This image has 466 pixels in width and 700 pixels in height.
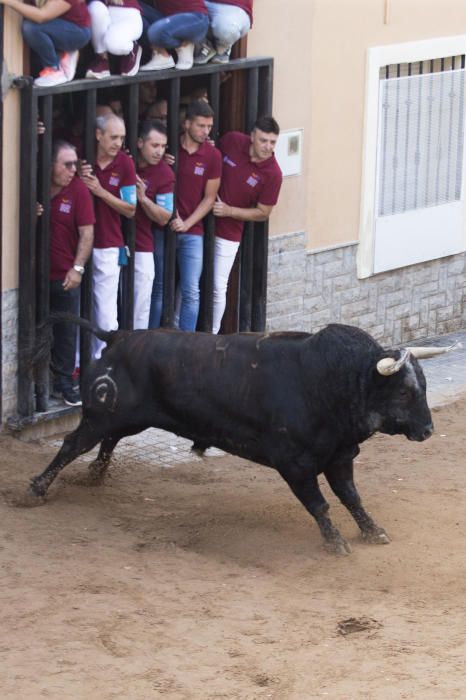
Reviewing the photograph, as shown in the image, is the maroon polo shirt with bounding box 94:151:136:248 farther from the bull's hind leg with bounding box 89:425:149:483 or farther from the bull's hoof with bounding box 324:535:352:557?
Result: the bull's hoof with bounding box 324:535:352:557

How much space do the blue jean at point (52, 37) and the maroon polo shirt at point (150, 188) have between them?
1.27m

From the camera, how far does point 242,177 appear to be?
1191 cm

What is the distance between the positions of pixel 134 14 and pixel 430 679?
18.6 ft

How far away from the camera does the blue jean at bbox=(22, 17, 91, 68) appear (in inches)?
400

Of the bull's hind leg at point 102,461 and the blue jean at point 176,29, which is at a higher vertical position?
the blue jean at point 176,29

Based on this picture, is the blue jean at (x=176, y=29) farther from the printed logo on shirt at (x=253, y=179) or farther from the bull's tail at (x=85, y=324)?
the bull's tail at (x=85, y=324)

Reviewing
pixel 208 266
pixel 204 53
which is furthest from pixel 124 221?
pixel 204 53

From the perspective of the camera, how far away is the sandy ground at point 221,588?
712 centimetres

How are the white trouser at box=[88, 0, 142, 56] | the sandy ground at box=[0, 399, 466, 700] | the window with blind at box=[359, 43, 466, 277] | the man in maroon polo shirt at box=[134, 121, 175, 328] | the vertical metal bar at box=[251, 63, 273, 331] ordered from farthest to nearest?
the window with blind at box=[359, 43, 466, 277] → the vertical metal bar at box=[251, 63, 273, 331] → the man in maroon polo shirt at box=[134, 121, 175, 328] → the white trouser at box=[88, 0, 142, 56] → the sandy ground at box=[0, 399, 466, 700]

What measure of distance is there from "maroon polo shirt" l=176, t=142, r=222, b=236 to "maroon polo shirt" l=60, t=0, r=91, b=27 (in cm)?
160

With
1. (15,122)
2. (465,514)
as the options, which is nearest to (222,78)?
(15,122)

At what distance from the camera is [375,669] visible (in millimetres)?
7285

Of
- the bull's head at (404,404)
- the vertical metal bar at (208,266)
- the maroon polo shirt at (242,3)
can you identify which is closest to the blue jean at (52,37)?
the maroon polo shirt at (242,3)

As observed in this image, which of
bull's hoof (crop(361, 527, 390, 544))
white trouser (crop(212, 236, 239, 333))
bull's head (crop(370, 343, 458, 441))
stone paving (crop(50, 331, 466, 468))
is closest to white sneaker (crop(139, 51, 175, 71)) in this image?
white trouser (crop(212, 236, 239, 333))
